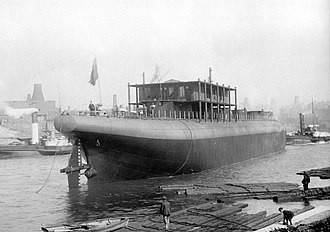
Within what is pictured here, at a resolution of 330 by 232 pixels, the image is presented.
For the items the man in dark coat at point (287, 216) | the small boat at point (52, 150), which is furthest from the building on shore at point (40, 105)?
the man in dark coat at point (287, 216)

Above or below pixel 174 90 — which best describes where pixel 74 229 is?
below

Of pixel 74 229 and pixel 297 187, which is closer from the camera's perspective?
pixel 74 229

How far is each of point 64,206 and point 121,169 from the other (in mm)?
6039

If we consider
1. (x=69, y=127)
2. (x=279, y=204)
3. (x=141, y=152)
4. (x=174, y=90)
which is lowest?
(x=279, y=204)

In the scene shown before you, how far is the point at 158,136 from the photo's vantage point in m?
31.4

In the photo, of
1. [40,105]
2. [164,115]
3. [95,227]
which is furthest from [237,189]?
[40,105]

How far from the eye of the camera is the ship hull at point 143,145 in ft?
A: 92.3

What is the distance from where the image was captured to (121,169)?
99.1 ft

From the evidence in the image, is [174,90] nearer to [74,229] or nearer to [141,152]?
[141,152]

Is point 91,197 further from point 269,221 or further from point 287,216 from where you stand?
point 287,216

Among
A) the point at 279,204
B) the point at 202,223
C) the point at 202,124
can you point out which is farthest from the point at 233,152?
the point at 202,223

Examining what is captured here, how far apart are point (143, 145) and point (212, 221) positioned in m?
12.8

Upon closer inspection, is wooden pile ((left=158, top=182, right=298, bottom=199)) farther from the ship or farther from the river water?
the ship

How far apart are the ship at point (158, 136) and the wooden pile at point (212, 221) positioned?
10.3 m
